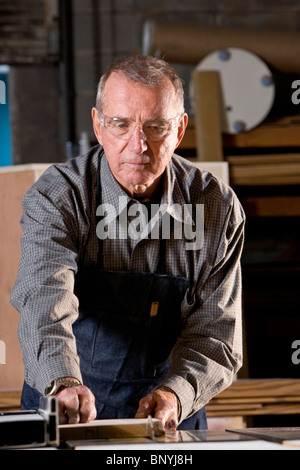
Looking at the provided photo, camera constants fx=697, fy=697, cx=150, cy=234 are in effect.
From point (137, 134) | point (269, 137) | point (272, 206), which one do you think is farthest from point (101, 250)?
point (269, 137)

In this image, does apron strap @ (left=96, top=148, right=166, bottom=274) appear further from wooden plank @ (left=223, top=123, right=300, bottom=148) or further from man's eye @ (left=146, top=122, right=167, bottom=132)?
wooden plank @ (left=223, top=123, right=300, bottom=148)

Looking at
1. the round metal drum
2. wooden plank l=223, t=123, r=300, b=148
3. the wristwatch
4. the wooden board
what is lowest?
the wooden board

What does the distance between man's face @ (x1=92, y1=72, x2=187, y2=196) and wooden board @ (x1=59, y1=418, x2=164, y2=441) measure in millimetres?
612

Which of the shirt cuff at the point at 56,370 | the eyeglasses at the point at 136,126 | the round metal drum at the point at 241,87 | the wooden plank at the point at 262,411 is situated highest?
the round metal drum at the point at 241,87

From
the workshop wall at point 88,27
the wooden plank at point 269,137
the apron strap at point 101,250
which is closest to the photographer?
the apron strap at point 101,250

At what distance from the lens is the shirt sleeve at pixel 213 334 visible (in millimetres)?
1520

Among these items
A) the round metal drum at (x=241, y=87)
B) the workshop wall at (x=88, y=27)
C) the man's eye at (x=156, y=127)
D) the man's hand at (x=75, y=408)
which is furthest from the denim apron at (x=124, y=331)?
the workshop wall at (x=88, y=27)

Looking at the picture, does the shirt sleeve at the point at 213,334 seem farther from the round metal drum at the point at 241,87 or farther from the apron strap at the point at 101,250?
the round metal drum at the point at 241,87

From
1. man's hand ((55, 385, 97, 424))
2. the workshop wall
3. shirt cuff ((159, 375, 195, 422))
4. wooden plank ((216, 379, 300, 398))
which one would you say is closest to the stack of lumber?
wooden plank ((216, 379, 300, 398))

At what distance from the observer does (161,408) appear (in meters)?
1.35

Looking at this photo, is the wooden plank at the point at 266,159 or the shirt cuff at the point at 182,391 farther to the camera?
the wooden plank at the point at 266,159

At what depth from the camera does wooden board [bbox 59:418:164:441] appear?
41.4 inches

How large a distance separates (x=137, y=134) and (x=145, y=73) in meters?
0.14

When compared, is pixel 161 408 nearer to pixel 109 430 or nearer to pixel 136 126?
pixel 109 430
